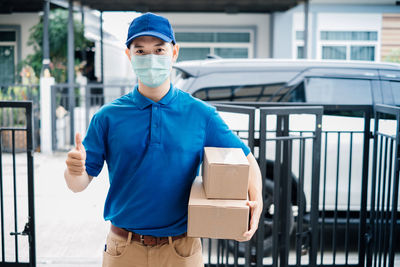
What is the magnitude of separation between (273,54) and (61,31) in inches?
257

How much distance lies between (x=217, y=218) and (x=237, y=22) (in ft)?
47.4

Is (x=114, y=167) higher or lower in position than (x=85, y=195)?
higher

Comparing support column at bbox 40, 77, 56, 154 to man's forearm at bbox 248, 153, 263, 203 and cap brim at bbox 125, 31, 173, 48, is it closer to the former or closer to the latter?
cap brim at bbox 125, 31, 173, 48

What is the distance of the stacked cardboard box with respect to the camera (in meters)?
2.17

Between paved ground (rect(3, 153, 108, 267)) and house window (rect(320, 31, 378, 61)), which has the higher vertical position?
house window (rect(320, 31, 378, 61))

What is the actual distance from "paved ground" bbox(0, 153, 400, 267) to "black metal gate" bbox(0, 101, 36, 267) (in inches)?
0.6

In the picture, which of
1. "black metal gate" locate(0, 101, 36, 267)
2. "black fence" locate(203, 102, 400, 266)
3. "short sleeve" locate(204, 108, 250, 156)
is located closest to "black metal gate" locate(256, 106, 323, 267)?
"black fence" locate(203, 102, 400, 266)

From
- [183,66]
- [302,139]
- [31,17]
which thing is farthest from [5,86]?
[302,139]

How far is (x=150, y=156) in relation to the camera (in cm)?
223

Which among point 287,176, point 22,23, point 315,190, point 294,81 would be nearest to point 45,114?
point 22,23

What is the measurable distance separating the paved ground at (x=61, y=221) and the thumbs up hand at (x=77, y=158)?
2363 millimetres

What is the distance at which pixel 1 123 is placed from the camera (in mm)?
11266

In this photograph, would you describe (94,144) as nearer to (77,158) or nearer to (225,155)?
Answer: (77,158)

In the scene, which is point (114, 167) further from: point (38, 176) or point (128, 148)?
point (38, 176)
